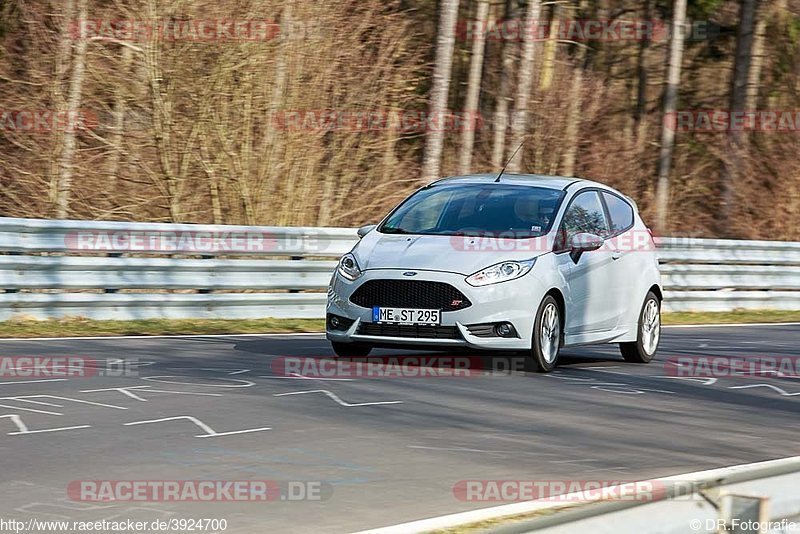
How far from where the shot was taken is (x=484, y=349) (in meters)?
11.8

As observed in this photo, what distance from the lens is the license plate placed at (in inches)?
461

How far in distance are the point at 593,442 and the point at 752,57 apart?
33857 mm

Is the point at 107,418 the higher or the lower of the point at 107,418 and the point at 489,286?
the lower

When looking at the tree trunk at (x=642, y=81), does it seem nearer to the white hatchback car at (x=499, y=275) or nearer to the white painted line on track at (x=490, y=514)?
the white hatchback car at (x=499, y=275)

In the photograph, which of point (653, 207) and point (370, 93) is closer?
point (370, 93)

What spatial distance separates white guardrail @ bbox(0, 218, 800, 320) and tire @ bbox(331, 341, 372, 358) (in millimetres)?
3734

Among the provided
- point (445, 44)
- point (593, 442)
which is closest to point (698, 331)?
point (445, 44)

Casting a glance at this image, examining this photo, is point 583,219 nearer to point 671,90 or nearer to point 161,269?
point 161,269

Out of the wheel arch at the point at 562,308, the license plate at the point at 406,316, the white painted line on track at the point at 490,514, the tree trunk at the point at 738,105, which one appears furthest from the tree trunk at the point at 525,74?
the white painted line on track at the point at 490,514

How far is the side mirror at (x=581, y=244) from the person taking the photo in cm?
1266

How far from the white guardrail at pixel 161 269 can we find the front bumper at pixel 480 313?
4484 mm

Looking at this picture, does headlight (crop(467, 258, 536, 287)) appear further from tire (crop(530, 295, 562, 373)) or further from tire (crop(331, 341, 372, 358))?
tire (crop(331, 341, 372, 358))

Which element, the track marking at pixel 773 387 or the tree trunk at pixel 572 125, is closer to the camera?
the track marking at pixel 773 387

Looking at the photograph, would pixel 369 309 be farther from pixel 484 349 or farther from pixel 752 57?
pixel 752 57
